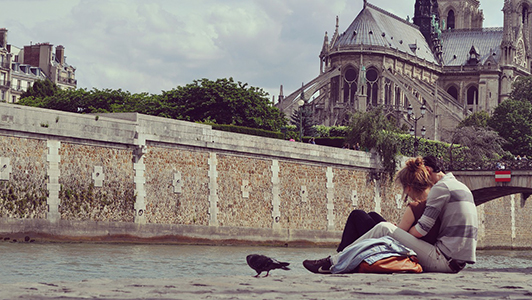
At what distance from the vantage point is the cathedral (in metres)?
91.9

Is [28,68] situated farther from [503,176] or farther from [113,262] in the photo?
[113,262]

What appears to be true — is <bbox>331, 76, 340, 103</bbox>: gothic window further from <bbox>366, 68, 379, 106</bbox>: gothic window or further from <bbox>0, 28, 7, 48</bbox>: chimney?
<bbox>0, 28, 7, 48</bbox>: chimney

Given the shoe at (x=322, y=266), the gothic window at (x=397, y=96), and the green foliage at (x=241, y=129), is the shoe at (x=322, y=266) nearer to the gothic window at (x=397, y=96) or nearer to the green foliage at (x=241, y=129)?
the green foliage at (x=241, y=129)

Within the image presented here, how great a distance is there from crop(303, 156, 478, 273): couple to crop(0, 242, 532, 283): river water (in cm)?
703

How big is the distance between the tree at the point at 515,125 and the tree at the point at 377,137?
31.0 m

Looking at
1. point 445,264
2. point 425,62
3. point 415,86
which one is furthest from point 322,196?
point 425,62

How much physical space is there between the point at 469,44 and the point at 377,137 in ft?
249

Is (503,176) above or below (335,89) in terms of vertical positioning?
below

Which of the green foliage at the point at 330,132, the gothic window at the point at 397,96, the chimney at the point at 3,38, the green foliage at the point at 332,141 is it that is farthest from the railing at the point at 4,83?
the green foliage at the point at 332,141

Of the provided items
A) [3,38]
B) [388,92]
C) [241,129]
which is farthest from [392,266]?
[388,92]

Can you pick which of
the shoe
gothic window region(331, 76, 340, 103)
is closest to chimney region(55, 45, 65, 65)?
gothic window region(331, 76, 340, 103)

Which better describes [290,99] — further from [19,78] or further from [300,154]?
[300,154]

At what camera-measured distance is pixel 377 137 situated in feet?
147

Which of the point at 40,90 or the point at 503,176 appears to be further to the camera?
the point at 40,90
